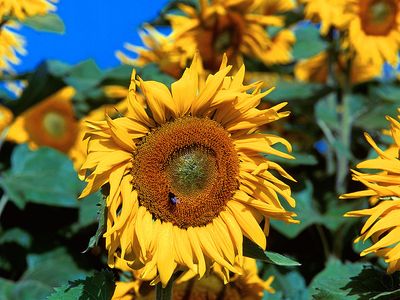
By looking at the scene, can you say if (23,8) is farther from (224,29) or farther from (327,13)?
(327,13)

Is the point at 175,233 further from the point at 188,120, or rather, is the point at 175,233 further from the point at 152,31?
the point at 152,31

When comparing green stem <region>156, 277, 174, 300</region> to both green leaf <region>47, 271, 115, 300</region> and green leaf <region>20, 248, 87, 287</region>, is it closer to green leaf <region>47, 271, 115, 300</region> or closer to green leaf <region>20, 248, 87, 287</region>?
green leaf <region>47, 271, 115, 300</region>

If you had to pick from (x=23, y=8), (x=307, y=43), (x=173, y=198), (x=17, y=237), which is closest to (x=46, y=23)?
(x=23, y=8)

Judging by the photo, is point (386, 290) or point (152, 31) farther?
point (152, 31)

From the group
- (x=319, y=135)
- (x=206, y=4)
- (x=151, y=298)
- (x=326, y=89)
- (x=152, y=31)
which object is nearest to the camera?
(x=151, y=298)

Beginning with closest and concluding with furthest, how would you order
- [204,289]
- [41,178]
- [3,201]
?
[204,289] < [3,201] < [41,178]

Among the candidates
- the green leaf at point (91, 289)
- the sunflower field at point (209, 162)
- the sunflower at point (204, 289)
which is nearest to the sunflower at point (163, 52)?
the sunflower field at point (209, 162)

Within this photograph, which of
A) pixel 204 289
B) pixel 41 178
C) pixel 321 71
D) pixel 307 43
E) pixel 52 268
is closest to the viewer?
pixel 204 289

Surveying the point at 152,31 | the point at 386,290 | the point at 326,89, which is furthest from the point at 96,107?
the point at 386,290

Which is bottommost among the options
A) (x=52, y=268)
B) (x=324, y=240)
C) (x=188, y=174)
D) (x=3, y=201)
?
(x=52, y=268)
